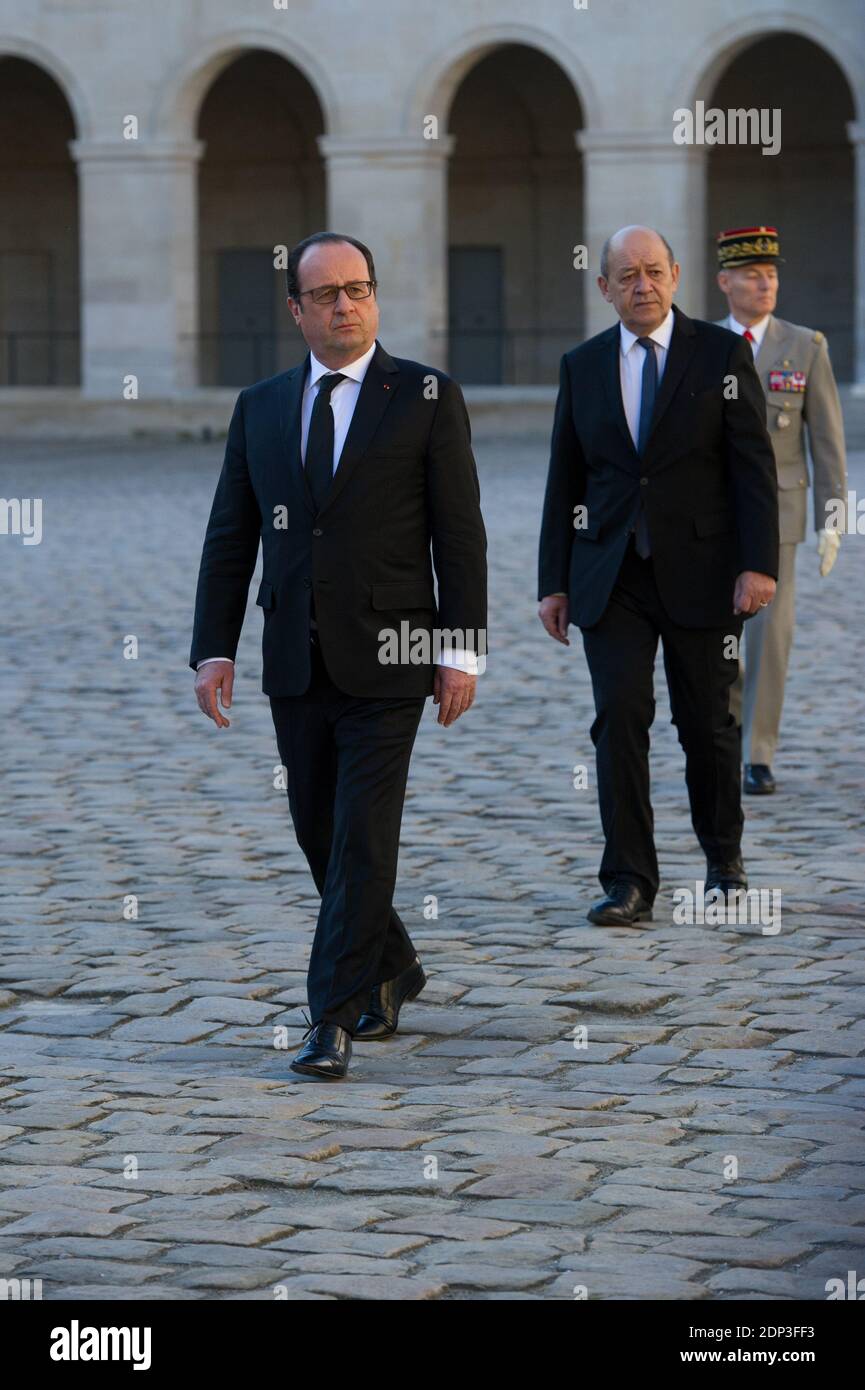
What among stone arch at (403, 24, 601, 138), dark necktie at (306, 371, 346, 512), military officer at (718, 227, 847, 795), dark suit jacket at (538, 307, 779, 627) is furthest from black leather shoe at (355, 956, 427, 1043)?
stone arch at (403, 24, 601, 138)

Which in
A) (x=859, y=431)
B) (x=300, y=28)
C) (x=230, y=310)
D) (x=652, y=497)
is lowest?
(x=652, y=497)

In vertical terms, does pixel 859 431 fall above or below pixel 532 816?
above

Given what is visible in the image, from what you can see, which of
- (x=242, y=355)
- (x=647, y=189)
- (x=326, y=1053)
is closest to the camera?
(x=326, y=1053)

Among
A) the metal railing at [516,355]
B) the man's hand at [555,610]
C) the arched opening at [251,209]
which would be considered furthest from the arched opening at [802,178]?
the man's hand at [555,610]

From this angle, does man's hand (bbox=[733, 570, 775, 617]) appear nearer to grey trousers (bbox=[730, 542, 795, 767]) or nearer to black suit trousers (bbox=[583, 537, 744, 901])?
black suit trousers (bbox=[583, 537, 744, 901])

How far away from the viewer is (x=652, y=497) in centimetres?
736

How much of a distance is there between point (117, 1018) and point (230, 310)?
123ft

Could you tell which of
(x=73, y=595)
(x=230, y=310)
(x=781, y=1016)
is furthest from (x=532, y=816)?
(x=230, y=310)

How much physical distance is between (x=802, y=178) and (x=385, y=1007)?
117 feet

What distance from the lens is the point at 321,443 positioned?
596 centimetres

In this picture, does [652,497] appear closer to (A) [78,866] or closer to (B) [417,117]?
(A) [78,866]

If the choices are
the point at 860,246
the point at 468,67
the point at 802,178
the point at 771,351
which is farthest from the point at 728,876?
the point at 802,178

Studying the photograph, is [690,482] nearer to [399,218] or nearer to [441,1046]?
[441,1046]

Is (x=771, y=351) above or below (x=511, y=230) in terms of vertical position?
below
